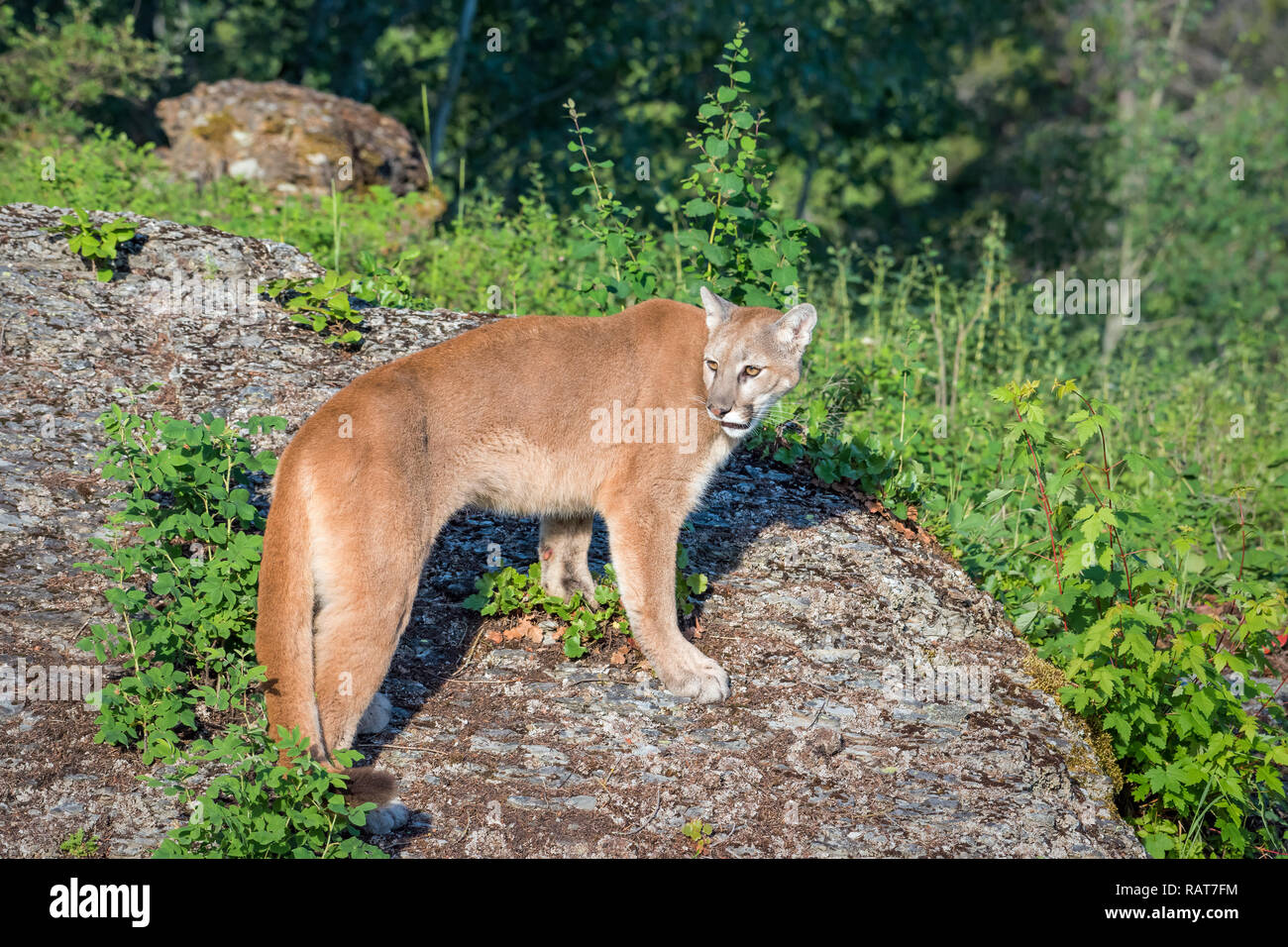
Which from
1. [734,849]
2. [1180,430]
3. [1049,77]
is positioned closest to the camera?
[734,849]

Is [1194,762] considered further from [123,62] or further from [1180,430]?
[123,62]

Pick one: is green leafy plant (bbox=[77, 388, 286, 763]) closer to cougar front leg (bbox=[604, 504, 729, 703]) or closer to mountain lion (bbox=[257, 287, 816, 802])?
mountain lion (bbox=[257, 287, 816, 802])

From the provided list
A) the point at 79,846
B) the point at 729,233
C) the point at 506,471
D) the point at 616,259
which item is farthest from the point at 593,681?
the point at 729,233

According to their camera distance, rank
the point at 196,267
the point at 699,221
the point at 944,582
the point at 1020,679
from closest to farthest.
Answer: the point at 1020,679 < the point at 944,582 < the point at 196,267 < the point at 699,221

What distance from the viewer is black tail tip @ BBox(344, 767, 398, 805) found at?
414 centimetres

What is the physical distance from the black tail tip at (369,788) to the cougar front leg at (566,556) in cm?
174

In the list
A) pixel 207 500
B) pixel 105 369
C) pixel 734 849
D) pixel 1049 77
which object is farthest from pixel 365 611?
pixel 1049 77

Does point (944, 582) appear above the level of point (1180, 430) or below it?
below

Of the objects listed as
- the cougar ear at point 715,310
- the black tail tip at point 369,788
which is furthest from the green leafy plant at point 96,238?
the black tail tip at point 369,788

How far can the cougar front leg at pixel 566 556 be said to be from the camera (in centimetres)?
581

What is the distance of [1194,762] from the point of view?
5094 mm

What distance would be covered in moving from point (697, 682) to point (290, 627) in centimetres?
186

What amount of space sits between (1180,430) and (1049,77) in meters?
11.7

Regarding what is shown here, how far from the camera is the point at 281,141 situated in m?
10.9
